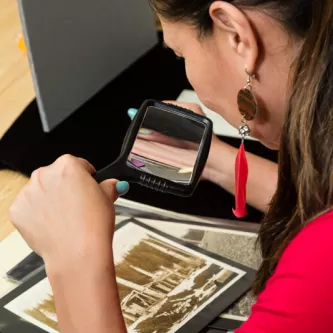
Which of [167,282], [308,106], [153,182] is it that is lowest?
[167,282]

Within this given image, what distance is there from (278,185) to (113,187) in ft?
0.61

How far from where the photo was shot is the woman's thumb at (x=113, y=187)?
28.8 inches

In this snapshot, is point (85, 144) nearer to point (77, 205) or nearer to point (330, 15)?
point (77, 205)

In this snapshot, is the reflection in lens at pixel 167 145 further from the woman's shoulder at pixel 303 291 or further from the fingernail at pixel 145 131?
the woman's shoulder at pixel 303 291

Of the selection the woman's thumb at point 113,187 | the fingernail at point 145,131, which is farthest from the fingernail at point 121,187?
the fingernail at point 145,131

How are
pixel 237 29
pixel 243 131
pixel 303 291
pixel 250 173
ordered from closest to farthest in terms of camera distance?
pixel 303 291, pixel 237 29, pixel 243 131, pixel 250 173

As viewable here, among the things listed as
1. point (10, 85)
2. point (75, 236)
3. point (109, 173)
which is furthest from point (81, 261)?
point (10, 85)

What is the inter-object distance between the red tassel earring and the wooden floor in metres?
0.32

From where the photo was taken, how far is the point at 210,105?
81cm

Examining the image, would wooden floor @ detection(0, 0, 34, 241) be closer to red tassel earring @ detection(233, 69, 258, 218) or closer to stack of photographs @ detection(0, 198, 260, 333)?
stack of photographs @ detection(0, 198, 260, 333)

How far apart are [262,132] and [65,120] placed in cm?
50

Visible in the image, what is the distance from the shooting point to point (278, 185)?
0.71m

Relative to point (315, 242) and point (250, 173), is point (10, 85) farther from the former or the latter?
point (315, 242)

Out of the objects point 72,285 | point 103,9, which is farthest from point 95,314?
point 103,9
